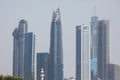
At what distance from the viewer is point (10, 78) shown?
1692 inches

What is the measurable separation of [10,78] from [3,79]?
2.79 ft

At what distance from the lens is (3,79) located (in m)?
42.3
